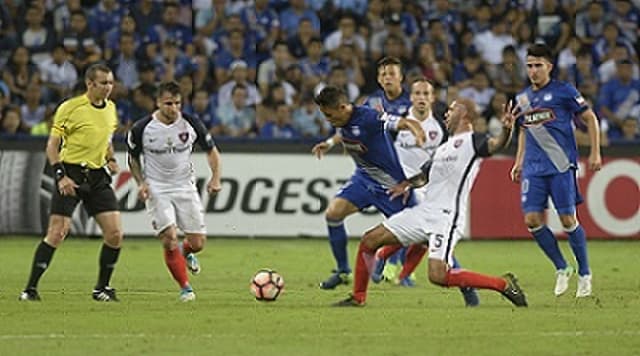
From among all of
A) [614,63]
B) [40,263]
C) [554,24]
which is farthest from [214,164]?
[554,24]

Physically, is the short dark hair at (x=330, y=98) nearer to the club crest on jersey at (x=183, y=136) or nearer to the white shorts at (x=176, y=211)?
the club crest on jersey at (x=183, y=136)

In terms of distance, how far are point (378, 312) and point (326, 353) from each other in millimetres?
2710

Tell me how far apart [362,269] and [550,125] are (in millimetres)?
2839

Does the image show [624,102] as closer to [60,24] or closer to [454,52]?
A: [454,52]

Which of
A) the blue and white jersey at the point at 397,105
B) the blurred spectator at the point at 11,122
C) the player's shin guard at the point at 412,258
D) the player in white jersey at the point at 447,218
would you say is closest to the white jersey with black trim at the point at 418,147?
the blue and white jersey at the point at 397,105

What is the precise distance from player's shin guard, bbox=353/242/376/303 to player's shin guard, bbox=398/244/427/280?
221 centimetres

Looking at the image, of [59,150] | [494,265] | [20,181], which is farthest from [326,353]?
[20,181]

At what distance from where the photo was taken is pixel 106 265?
1412 centimetres

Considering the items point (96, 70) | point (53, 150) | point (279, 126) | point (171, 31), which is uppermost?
point (96, 70)

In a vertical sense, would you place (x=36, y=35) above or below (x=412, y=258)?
above

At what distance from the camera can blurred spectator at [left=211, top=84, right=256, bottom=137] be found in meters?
24.1

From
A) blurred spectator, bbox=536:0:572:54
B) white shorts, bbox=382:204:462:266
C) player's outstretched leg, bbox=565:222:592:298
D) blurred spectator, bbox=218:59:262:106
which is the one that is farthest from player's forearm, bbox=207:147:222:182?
blurred spectator, bbox=536:0:572:54

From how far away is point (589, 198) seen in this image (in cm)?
2280

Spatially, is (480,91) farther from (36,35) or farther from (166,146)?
(166,146)
